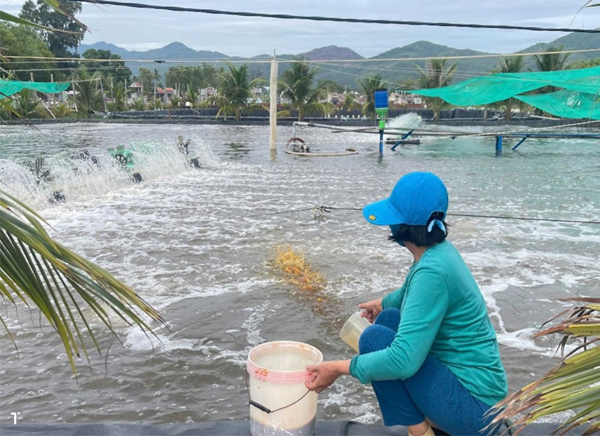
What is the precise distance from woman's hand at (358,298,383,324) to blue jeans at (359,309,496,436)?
45 centimetres

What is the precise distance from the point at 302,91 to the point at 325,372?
39.0 metres

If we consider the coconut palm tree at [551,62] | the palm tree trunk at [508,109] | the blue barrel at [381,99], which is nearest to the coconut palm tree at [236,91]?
the palm tree trunk at [508,109]

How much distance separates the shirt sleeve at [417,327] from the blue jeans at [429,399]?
166 millimetres

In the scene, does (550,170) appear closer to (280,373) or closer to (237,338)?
(237,338)

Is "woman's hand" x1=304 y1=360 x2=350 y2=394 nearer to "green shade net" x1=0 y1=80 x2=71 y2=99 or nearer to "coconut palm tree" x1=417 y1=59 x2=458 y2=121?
"green shade net" x1=0 y1=80 x2=71 y2=99

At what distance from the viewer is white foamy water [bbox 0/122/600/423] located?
3.85 m

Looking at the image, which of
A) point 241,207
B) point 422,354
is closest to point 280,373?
point 422,354

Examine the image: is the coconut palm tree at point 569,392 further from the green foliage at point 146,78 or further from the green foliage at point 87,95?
the green foliage at point 146,78

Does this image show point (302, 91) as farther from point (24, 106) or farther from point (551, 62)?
point (24, 106)

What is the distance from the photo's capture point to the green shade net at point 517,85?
469 inches

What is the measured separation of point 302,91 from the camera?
→ 3997 centimetres

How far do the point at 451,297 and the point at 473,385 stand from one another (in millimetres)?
393

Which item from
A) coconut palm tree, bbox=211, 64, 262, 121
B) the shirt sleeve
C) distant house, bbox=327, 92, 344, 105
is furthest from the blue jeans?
distant house, bbox=327, 92, 344, 105

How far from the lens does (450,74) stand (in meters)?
35.0
